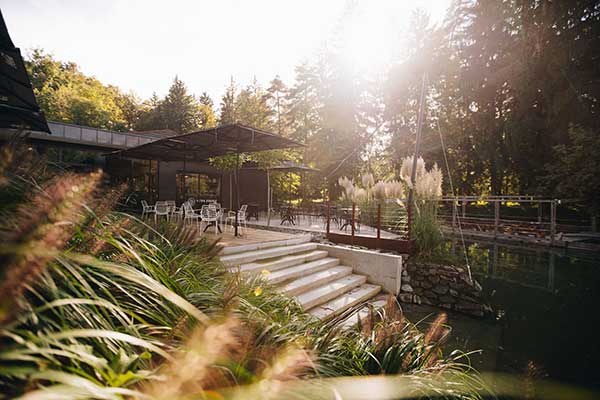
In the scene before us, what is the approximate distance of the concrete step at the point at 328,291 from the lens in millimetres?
4188

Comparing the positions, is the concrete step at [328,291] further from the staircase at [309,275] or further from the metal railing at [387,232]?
the metal railing at [387,232]

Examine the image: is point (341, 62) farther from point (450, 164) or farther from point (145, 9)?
point (145, 9)

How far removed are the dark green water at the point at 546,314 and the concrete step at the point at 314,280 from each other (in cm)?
264

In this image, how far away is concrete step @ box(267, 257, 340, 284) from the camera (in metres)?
4.54

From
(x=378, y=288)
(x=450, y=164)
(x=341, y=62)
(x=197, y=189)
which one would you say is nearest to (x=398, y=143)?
(x=450, y=164)

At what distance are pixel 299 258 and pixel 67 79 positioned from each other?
41.5 metres

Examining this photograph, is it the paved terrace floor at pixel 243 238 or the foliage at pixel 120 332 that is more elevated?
the foliage at pixel 120 332

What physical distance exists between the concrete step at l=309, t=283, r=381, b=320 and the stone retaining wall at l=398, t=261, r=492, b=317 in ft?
2.27

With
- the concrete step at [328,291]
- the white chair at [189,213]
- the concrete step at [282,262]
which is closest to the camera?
the concrete step at [328,291]

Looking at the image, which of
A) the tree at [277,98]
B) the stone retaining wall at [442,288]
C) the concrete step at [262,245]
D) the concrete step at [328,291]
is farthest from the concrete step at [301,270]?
the tree at [277,98]

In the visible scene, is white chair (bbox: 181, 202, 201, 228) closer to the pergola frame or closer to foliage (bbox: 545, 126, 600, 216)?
the pergola frame

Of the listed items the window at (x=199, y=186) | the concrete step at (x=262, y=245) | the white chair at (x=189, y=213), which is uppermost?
the window at (x=199, y=186)

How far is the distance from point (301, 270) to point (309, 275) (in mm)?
234

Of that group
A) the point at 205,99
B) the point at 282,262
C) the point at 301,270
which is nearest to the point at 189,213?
the point at 282,262
